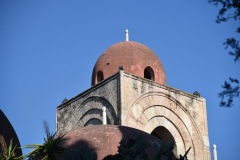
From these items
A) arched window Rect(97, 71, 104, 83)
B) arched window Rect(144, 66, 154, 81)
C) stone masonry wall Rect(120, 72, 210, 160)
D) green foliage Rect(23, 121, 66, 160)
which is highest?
arched window Rect(144, 66, 154, 81)

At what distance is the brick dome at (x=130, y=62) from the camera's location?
24328 mm

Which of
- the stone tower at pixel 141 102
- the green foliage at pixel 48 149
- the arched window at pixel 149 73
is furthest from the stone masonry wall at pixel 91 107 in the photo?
the green foliage at pixel 48 149

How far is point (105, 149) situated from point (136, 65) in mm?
12838

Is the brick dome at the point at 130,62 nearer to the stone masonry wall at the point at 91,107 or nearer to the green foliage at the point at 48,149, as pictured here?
the stone masonry wall at the point at 91,107

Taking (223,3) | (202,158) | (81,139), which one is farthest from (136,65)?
(223,3)

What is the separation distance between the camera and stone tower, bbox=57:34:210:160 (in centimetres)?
2320

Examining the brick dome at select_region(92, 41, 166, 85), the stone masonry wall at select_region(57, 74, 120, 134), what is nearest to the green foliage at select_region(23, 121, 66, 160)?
the stone masonry wall at select_region(57, 74, 120, 134)

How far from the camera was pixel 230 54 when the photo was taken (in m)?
9.41

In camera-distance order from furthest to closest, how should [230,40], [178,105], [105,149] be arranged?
[178,105] → [105,149] → [230,40]

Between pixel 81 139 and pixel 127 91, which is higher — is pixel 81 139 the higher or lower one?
the lower one

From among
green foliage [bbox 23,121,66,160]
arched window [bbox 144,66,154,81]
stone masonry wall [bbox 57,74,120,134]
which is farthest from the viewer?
arched window [bbox 144,66,154,81]

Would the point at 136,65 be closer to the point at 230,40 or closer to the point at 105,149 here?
the point at 105,149

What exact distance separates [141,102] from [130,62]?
58.2 inches

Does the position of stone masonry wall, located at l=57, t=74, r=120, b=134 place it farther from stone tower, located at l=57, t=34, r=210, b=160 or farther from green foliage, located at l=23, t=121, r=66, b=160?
green foliage, located at l=23, t=121, r=66, b=160
